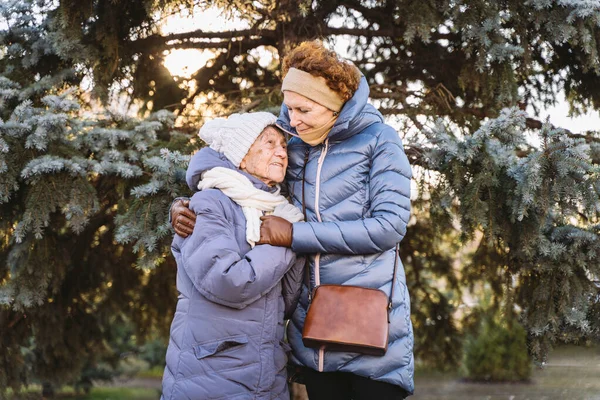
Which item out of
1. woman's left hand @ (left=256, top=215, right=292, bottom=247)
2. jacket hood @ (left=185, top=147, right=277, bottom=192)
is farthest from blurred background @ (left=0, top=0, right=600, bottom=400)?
woman's left hand @ (left=256, top=215, right=292, bottom=247)

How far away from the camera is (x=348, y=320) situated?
7.20ft

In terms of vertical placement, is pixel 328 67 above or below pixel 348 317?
above

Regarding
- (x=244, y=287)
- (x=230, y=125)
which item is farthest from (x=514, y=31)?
(x=244, y=287)

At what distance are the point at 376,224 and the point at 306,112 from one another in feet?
1.72

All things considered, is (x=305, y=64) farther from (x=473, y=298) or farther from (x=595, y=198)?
(x=473, y=298)

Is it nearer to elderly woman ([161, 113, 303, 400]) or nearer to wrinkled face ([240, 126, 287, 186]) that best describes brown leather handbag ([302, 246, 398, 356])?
elderly woman ([161, 113, 303, 400])

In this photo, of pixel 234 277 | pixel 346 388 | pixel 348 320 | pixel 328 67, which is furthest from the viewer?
pixel 346 388

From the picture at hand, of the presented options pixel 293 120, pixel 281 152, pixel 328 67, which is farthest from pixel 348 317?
pixel 328 67

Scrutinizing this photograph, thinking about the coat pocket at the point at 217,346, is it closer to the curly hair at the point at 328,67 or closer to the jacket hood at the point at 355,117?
the jacket hood at the point at 355,117

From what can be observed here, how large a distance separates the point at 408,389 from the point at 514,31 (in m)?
2.60

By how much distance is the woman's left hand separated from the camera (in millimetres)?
2215

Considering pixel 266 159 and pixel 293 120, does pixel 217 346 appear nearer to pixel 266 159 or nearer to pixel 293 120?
pixel 266 159

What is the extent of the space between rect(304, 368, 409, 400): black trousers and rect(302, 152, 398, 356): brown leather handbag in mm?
156

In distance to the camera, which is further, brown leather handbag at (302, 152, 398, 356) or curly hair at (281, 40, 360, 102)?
curly hair at (281, 40, 360, 102)
